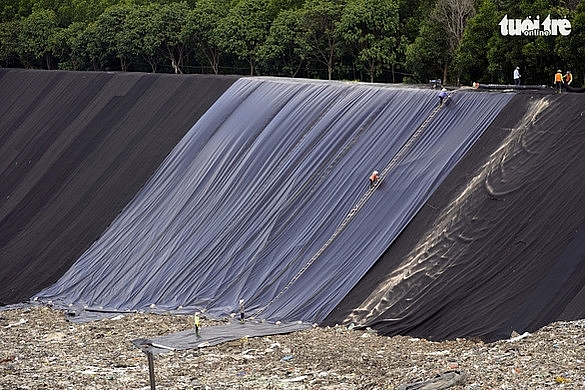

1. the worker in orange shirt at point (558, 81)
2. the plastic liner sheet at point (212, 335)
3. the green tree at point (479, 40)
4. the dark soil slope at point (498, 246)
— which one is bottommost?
the plastic liner sheet at point (212, 335)

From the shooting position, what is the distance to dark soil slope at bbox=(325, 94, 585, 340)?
24672 mm

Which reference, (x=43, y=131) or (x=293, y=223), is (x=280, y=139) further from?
(x=43, y=131)

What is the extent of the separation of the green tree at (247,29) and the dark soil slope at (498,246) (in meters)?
23.8

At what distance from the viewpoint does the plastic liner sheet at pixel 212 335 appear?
2569cm

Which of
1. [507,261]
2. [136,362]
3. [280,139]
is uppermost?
[280,139]

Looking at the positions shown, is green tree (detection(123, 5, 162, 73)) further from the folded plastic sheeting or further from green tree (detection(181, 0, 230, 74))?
the folded plastic sheeting

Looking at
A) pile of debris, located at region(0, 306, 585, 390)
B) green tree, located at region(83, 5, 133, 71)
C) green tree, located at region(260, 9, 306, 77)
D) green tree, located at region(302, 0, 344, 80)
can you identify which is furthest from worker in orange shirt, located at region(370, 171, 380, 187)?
green tree, located at region(83, 5, 133, 71)

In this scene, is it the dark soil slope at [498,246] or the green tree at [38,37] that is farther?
the green tree at [38,37]

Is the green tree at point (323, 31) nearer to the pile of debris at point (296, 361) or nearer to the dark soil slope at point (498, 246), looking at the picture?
the dark soil slope at point (498, 246)

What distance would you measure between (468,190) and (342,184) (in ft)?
13.4

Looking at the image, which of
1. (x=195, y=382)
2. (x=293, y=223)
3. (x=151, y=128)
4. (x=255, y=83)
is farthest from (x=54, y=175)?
(x=195, y=382)

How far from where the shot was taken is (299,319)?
89.0ft

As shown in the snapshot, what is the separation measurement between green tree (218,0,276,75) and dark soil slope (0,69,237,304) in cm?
966

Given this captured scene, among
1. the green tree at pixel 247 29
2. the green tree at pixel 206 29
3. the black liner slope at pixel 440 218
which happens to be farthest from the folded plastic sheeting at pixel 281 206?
the green tree at pixel 206 29
